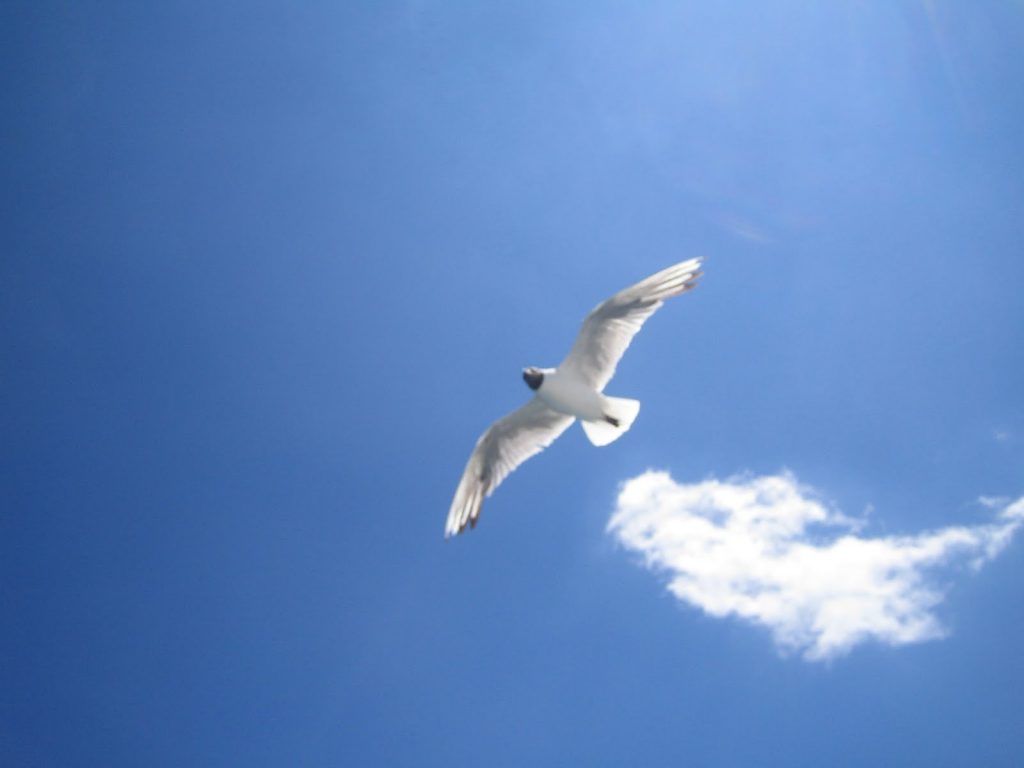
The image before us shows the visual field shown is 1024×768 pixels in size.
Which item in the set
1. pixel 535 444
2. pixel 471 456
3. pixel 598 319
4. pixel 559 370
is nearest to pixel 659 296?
pixel 598 319

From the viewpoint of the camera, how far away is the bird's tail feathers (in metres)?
8.22

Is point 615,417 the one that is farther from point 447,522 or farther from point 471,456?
point 447,522

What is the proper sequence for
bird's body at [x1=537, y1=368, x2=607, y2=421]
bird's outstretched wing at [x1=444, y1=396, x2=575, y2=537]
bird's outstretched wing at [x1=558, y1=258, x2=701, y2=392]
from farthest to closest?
bird's outstretched wing at [x1=444, y1=396, x2=575, y2=537], bird's body at [x1=537, y1=368, x2=607, y2=421], bird's outstretched wing at [x1=558, y1=258, x2=701, y2=392]

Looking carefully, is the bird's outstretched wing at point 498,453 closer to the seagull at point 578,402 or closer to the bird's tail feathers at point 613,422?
the seagull at point 578,402

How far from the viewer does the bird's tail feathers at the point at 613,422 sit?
822 centimetres

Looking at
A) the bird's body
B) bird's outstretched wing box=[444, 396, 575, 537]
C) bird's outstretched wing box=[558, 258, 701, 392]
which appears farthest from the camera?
bird's outstretched wing box=[444, 396, 575, 537]

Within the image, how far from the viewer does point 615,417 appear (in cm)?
830

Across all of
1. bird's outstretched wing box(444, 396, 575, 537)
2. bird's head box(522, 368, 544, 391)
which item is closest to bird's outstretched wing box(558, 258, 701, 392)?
bird's head box(522, 368, 544, 391)

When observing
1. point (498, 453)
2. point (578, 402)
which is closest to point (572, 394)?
point (578, 402)

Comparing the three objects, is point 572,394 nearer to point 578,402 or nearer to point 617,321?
point 578,402

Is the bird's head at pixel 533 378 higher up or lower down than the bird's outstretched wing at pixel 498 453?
higher up

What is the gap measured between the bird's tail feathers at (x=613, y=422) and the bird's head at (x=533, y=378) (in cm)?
77

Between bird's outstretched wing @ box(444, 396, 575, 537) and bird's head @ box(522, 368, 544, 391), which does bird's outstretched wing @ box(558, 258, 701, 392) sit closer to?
bird's head @ box(522, 368, 544, 391)

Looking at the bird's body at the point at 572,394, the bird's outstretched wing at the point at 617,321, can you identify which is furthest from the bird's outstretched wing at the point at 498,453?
the bird's outstretched wing at the point at 617,321
